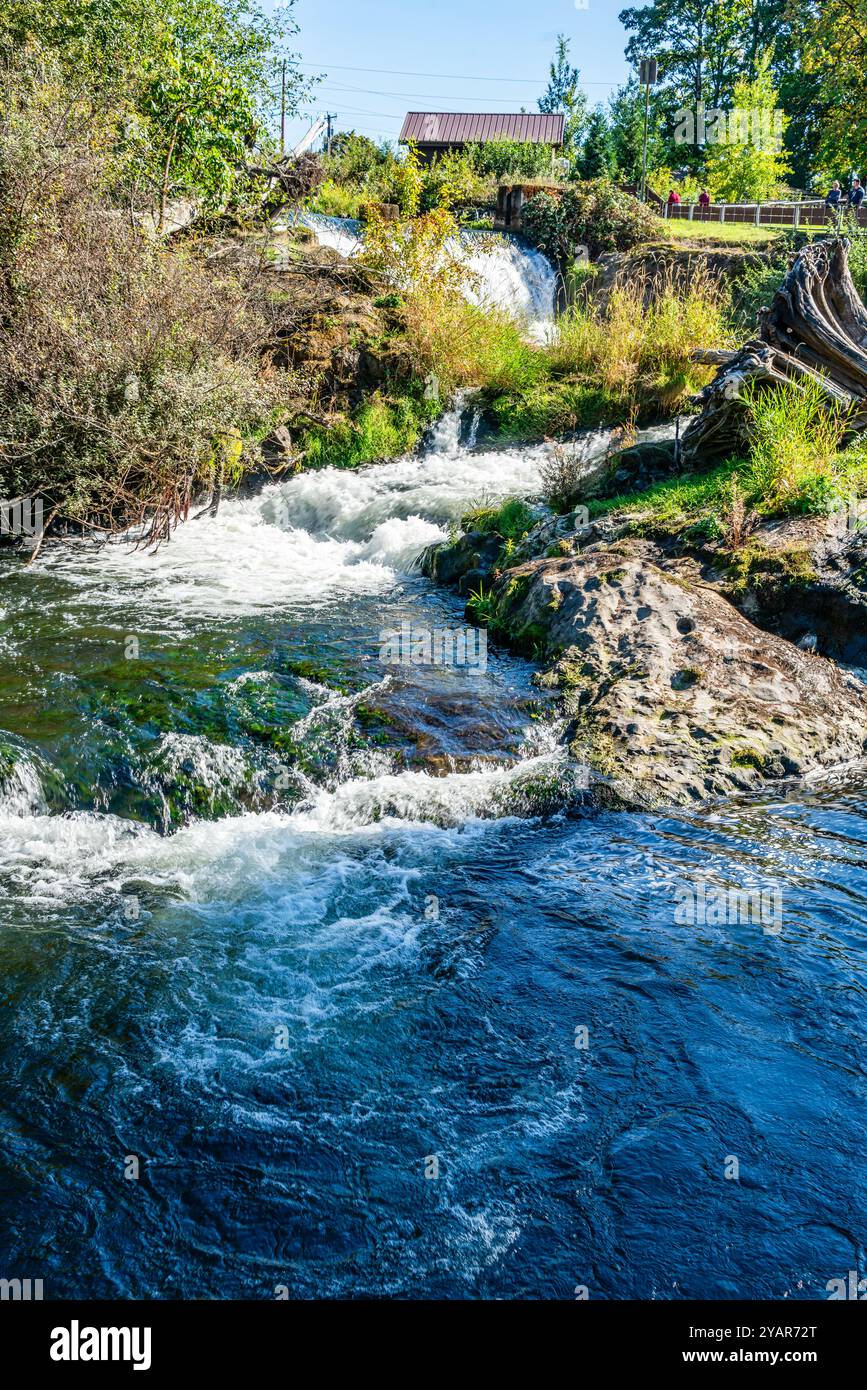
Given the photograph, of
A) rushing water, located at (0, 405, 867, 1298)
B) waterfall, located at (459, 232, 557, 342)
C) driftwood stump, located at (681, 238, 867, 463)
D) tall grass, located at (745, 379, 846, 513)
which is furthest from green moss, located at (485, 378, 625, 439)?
rushing water, located at (0, 405, 867, 1298)

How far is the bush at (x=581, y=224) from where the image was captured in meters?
24.4

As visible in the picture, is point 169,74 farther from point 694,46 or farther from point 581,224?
point 694,46

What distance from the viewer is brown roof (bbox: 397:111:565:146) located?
41031 mm

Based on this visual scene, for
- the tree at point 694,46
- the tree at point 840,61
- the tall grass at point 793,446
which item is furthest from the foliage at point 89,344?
the tree at point 694,46

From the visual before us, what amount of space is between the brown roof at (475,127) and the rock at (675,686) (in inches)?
1514

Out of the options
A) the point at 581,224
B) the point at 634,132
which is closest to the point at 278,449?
the point at 581,224

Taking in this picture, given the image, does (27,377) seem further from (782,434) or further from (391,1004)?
(391,1004)

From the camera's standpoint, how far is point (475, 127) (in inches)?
1654

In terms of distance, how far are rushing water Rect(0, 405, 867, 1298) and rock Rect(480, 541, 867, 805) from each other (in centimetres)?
34

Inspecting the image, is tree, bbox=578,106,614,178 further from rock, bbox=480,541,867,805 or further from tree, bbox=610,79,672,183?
rock, bbox=480,541,867,805

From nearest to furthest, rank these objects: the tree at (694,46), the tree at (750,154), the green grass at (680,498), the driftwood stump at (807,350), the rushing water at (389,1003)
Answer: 1. the rushing water at (389,1003)
2. the green grass at (680,498)
3. the driftwood stump at (807,350)
4. the tree at (750,154)
5. the tree at (694,46)

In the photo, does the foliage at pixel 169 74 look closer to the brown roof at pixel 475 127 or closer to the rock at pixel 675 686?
the rock at pixel 675 686
